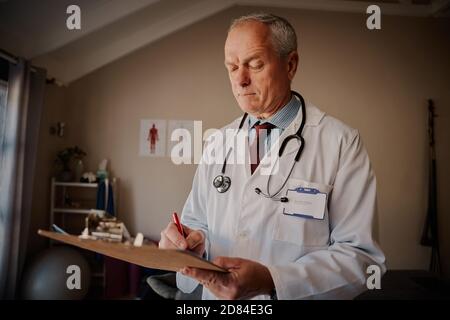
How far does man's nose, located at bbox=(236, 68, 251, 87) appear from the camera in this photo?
976 millimetres

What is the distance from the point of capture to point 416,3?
1165 millimetres

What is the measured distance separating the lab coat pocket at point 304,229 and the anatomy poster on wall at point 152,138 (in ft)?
1.53

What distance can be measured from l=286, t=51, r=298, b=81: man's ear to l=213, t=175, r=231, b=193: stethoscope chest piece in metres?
0.37

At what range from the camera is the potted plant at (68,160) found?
1097 mm

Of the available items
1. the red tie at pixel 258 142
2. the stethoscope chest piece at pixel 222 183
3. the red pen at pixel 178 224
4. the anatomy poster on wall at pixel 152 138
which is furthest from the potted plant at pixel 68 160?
the red tie at pixel 258 142

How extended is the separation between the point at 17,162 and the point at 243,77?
809mm

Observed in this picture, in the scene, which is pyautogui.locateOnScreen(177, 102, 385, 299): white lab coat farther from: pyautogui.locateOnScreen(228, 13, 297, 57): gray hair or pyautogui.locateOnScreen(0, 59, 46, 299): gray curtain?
pyautogui.locateOnScreen(0, 59, 46, 299): gray curtain
